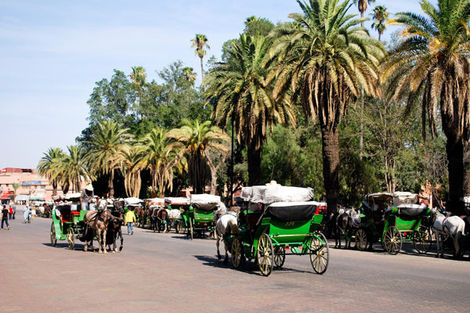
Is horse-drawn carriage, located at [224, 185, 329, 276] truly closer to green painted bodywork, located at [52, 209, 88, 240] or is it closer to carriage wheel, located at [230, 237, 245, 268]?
carriage wheel, located at [230, 237, 245, 268]

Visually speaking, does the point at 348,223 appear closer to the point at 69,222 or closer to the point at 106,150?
the point at 69,222

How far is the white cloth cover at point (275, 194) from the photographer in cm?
1464

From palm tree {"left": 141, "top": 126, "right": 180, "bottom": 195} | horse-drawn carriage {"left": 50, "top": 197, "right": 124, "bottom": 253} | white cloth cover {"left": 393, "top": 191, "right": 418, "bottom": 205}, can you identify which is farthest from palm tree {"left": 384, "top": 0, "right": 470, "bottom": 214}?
palm tree {"left": 141, "top": 126, "right": 180, "bottom": 195}

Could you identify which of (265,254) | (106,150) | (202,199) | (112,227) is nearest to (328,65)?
(202,199)

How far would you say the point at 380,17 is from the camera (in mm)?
78000

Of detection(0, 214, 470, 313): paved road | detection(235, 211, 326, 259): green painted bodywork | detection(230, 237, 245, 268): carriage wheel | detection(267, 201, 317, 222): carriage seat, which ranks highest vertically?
detection(267, 201, 317, 222): carriage seat

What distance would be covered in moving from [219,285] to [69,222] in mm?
12348

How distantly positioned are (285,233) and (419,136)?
30470 mm

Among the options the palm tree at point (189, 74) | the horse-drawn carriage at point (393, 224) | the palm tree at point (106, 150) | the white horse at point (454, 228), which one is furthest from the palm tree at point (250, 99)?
the palm tree at point (189, 74)

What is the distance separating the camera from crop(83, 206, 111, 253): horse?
20.3m

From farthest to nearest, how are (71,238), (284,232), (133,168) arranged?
(133,168), (71,238), (284,232)

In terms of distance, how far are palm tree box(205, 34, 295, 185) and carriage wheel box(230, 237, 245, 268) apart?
19741mm

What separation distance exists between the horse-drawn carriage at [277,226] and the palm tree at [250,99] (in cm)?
1993

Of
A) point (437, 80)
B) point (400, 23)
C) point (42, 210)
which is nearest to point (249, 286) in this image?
point (437, 80)
